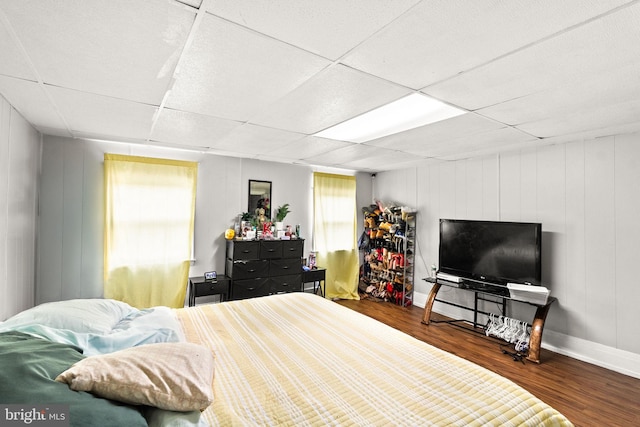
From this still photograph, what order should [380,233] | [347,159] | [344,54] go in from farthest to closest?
[380,233] → [347,159] → [344,54]

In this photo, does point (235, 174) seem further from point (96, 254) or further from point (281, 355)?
point (281, 355)

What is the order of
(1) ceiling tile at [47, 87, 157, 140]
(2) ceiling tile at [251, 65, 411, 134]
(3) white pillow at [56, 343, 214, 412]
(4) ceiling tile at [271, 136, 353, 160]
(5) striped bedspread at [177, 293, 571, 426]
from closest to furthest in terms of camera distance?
1. (3) white pillow at [56, 343, 214, 412]
2. (5) striped bedspread at [177, 293, 571, 426]
3. (2) ceiling tile at [251, 65, 411, 134]
4. (1) ceiling tile at [47, 87, 157, 140]
5. (4) ceiling tile at [271, 136, 353, 160]

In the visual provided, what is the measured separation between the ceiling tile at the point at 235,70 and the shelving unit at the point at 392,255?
3.42m

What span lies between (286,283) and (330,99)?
3.12 m

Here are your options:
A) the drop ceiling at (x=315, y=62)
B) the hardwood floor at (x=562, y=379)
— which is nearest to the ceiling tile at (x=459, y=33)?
the drop ceiling at (x=315, y=62)

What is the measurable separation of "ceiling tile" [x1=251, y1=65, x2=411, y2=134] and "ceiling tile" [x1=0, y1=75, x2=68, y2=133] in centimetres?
154

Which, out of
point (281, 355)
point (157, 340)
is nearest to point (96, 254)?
point (157, 340)

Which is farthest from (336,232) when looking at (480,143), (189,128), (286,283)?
(189,128)

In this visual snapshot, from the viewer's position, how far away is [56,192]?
11.1ft

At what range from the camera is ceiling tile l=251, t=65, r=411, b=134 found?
1795 millimetres

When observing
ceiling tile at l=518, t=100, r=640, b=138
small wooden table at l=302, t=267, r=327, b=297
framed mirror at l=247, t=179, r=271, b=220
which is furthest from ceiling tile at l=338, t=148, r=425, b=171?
small wooden table at l=302, t=267, r=327, b=297

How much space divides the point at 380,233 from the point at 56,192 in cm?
466

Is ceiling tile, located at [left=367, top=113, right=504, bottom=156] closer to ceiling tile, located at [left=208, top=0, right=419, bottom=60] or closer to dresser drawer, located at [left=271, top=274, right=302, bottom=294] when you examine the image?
ceiling tile, located at [left=208, top=0, right=419, bottom=60]

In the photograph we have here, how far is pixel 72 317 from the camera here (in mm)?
1767
